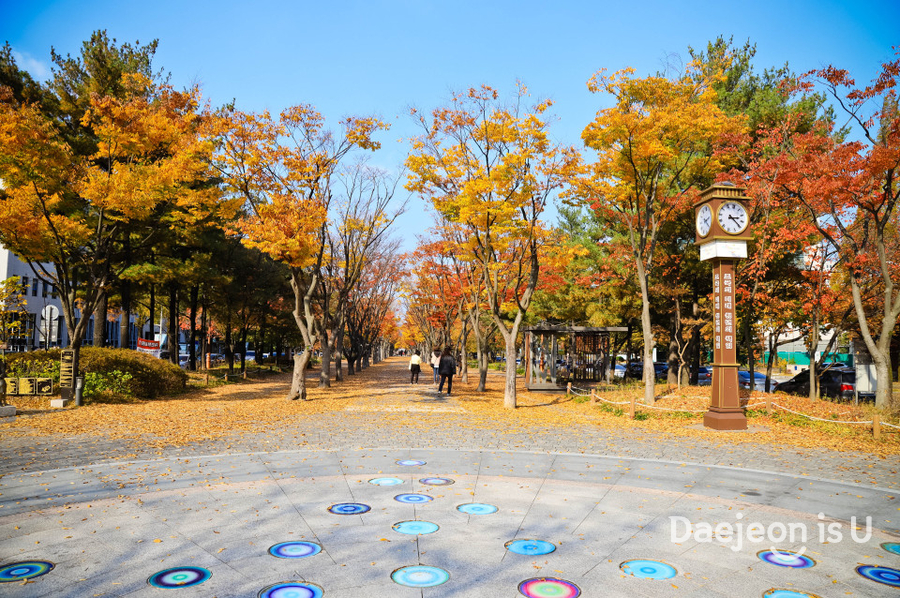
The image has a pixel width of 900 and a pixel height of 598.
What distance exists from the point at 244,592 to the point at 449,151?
1507cm

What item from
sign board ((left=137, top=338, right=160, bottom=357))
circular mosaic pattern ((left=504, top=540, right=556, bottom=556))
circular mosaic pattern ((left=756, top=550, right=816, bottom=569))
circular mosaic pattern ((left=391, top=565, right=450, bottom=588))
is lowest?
circular mosaic pattern ((left=756, top=550, right=816, bottom=569))

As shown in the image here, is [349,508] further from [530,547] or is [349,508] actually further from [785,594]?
[785,594]

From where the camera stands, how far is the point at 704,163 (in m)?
19.6

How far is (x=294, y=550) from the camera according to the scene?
16.1ft

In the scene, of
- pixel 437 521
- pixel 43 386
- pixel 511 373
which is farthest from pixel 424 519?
pixel 43 386

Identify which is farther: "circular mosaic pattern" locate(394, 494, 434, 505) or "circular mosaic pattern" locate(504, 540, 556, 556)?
"circular mosaic pattern" locate(394, 494, 434, 505)

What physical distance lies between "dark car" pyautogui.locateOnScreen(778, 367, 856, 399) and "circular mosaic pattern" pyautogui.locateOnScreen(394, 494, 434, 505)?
21134mm

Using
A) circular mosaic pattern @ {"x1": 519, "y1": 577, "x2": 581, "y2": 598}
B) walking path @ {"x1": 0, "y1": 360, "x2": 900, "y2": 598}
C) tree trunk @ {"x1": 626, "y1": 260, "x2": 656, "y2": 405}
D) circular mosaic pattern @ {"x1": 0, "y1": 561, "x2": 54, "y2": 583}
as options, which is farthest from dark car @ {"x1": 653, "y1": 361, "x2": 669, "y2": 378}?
circular mosaic pattern @ {"x1": 0, "y1": 561, "x2": 54, "y2": 583}

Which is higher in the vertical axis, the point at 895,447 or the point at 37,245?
the point at 37,245

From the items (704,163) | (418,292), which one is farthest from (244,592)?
(418,292)

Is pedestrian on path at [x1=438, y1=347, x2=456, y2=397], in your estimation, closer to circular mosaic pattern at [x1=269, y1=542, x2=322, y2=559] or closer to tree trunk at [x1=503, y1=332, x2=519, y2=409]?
tree trunk at [x1=503, y1=332, x2=519, y2=409]

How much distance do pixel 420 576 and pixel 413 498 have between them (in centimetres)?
223

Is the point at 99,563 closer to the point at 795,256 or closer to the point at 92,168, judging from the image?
the point at 92,168

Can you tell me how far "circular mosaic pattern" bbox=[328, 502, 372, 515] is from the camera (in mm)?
6005
